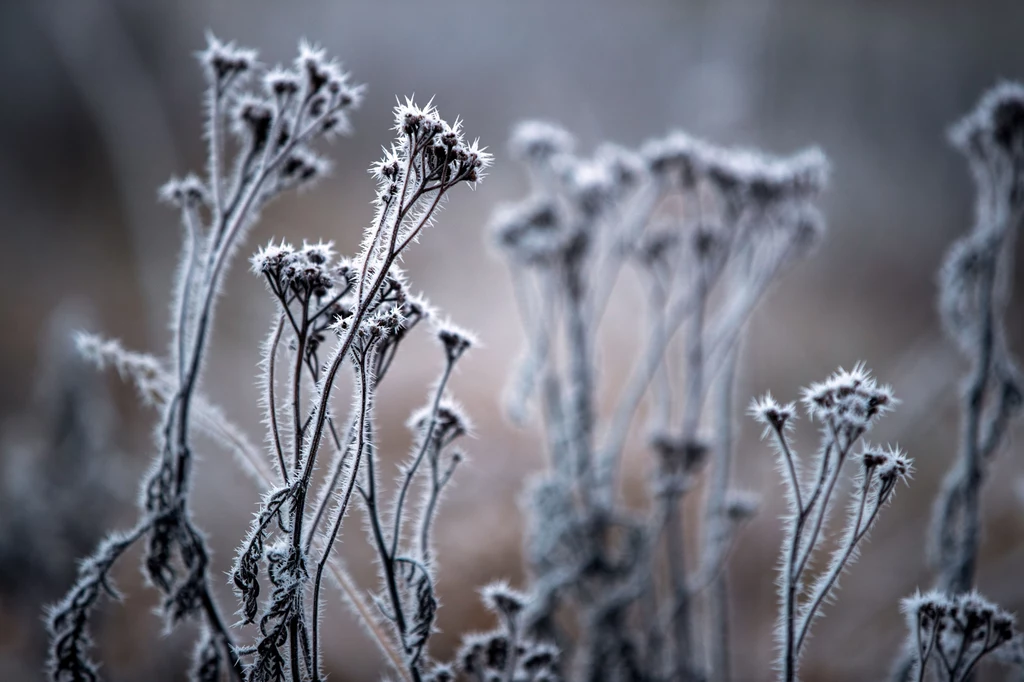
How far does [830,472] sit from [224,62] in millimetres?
454

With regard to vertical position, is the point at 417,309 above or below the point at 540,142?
below

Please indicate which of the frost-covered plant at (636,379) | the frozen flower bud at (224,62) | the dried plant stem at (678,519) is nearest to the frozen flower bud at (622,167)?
the frost-covered plant at (636,379)

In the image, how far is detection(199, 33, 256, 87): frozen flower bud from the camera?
0.43 meters

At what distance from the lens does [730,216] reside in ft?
2.23

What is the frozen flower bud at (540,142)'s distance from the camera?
2.22 feet

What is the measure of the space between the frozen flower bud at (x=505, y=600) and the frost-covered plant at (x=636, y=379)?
0.19 meters

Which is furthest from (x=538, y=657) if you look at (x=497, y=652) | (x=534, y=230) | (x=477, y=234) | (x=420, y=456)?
(x=477, y=234)

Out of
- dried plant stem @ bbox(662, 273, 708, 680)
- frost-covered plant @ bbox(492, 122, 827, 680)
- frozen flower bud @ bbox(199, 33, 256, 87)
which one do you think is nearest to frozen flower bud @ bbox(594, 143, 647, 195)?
frost-covered plant @ bbox(492, 122, 827, 680)

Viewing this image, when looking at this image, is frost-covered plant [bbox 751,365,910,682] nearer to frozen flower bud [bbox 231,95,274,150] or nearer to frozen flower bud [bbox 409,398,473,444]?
frozen flower bud [bbox 409,398,473,444]

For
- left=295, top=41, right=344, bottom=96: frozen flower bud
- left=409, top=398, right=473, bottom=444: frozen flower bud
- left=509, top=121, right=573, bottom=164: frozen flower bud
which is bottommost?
left=409, top=398, right=473, bottom=444: frozen flower bud

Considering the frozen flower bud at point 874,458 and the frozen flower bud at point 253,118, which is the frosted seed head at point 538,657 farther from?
the frozen flower bud at point 253,118

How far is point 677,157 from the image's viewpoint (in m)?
0.67

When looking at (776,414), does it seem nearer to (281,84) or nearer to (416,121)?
(416,121)

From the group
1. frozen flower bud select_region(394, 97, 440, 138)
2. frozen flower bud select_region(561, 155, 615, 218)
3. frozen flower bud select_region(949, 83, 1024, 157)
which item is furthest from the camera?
frozen flower bud select_region(561, 155, 615, 218)
